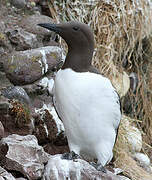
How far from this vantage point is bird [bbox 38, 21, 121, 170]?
2.90 meters

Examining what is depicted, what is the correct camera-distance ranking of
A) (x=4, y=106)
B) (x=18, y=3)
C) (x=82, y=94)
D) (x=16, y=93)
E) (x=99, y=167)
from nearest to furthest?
(x=82, y=94)
(x=99, y=167)
(x=4, y=106)
(x=16, y=93)
(x=18, y=3)

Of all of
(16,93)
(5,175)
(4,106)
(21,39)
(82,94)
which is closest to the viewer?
(5,175)

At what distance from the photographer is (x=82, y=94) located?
114 inches

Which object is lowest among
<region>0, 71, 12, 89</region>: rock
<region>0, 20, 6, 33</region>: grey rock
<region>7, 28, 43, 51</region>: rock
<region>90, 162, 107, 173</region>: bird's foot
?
<region>90, 162, 107, 173</region>: bird's foot

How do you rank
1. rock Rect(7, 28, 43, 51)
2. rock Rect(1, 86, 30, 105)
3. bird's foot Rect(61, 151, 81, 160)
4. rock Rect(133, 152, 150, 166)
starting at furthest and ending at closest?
1. rock Rect(133, 152, 150, 166)
2. rock Rect(7, 28, 43, 51)
3. rock Rect(1, 86, 30, 105)
4. bird's foot Rect(61, 151, 81, 160)

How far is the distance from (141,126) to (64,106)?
2.59 metres

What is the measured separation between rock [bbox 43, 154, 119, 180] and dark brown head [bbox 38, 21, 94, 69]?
60cm

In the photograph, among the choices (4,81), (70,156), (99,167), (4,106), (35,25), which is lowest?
(99,167)

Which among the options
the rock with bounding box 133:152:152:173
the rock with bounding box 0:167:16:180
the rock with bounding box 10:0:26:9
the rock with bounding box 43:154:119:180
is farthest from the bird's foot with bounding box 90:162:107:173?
the rock with bounding box 10:0:26:9

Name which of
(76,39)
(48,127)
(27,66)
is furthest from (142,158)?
(76,39)

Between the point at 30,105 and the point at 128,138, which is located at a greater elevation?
the point at 30,105

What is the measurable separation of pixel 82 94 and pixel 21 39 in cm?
137

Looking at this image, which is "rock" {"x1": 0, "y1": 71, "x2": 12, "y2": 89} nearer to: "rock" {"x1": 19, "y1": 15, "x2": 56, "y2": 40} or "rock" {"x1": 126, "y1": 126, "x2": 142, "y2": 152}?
"rock" {"x1": 19, "y1": 15, "x2": 56, "y2": 40}

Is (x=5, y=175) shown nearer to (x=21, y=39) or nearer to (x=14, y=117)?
(x=14, y=117)
